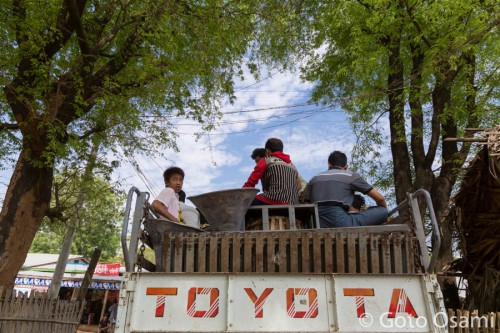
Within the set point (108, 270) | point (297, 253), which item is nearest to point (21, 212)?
point (297, 253)

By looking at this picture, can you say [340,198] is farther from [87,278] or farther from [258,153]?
Result: [87,278]

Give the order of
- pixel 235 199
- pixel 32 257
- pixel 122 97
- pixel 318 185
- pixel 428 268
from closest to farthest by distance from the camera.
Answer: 1. pixel 428 268
2. pixel 235 199
3. pixel 318 185
4. pixel 122 97
5. pixel 32 257

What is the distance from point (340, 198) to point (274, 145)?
4.13 feet

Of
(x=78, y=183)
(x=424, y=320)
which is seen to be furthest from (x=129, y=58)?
(x=424, y=320)

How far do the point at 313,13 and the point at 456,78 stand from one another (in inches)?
190

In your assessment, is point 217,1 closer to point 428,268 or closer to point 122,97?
point 122,97

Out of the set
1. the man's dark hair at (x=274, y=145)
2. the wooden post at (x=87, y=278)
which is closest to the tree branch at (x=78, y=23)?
the man's dark hair at (x=274, y=145)

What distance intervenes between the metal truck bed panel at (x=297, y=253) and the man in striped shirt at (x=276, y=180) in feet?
4.40

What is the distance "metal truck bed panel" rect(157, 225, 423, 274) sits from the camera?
4.08 metres

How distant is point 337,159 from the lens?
19.2 ft

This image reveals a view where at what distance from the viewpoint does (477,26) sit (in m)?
10.1

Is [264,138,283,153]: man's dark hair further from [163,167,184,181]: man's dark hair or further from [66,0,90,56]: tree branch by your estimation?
[66,0,90,56]: tree branch

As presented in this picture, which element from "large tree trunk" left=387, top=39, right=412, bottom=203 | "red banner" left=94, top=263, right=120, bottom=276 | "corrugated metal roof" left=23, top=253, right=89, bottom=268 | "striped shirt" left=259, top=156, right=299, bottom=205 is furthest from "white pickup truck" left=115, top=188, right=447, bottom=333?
"corrugated metal roof" left=23, top=253, right=89, bottom=268

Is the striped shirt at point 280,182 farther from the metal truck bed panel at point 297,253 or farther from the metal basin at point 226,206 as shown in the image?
the metal truck bed panel at point 297,253
